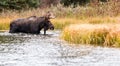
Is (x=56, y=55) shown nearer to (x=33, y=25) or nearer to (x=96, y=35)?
(x=96, y=35)

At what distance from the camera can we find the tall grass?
2114cm

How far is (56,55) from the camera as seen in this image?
18.4 meters

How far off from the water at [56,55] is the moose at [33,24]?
28.8ft

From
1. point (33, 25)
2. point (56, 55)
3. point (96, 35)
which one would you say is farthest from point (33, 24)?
point (56, 55)

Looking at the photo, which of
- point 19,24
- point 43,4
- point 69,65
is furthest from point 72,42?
point 43,4

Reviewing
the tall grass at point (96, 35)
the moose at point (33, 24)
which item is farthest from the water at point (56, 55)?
the moose at point (33, 24)

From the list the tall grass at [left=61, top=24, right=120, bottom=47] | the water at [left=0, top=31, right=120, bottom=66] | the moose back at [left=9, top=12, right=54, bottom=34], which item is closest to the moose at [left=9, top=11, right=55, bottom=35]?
the moose back at [left=9, top=12, right=54, bottom=34]

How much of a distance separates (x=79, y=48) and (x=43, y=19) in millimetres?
11491

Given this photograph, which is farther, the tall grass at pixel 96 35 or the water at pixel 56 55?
the tall grass at pixel 96 35

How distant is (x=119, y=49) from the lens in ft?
65.1

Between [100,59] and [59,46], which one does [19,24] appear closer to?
[59,46]

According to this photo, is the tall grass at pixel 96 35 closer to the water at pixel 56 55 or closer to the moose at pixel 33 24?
the water at pixel 56 55

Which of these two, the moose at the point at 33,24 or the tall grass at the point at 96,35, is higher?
the tall grass at the point at 96,35

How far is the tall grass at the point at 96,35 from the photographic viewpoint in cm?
2114
